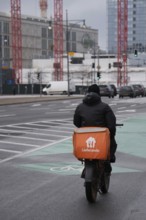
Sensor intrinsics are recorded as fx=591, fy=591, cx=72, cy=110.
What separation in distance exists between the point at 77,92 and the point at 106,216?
344ft

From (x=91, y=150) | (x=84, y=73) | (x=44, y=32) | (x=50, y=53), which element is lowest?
→ (x=91, y=150)

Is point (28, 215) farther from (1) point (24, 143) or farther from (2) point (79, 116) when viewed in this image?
(1) point (24, 143)

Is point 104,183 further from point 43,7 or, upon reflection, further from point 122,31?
point 43,7

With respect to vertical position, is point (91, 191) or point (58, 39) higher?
point (58, 39)

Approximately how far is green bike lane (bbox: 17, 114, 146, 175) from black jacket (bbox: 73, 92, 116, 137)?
9.97ft

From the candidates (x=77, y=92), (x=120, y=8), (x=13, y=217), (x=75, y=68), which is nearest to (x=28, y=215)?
(x=13, y=217)

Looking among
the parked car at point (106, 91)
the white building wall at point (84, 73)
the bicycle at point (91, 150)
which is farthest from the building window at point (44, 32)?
the bicycle at point (91, 150)

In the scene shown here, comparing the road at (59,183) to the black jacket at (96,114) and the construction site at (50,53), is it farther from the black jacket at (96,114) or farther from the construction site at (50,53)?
the construction site at (50,53)

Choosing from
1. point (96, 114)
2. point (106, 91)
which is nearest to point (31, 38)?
point (106, 91)

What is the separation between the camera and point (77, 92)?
113 meters

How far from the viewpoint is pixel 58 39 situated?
145 metres

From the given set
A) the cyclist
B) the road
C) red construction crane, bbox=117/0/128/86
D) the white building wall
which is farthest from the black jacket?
the white building wall

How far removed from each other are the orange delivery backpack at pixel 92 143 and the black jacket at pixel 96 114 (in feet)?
1.03

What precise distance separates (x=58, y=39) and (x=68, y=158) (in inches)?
5214
